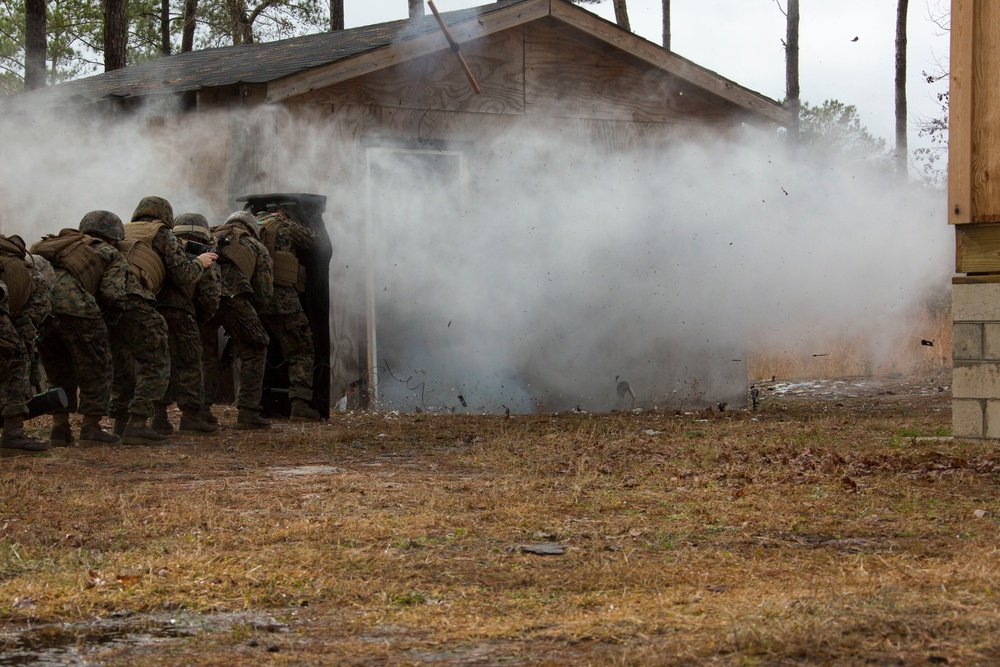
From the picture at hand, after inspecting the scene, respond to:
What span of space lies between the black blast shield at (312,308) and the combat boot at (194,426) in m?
1.15

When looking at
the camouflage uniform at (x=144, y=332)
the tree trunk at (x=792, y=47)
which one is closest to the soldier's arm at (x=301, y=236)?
the camouflage uniform at (x=144, y=332)

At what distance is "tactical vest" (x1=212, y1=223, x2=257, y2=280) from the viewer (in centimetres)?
1060

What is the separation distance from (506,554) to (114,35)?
18.9m

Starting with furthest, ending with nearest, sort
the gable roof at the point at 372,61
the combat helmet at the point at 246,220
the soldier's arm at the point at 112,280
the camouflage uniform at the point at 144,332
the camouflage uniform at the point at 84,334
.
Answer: the gable roof at the point at 372,61, the combat helmet at the point at 246,220, the camouflage uniform at the point at 144,332, the soldier's arm at the point at 112,280, the camouflage uniform at the point at 84,334

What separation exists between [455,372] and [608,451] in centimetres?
407

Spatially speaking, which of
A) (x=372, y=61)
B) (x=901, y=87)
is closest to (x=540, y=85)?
(x=372, y=61)

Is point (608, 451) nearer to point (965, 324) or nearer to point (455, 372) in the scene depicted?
point (965, 324)

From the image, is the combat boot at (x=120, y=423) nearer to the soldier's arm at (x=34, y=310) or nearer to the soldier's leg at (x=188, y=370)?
the soldier's leg at (x=188, y=370)

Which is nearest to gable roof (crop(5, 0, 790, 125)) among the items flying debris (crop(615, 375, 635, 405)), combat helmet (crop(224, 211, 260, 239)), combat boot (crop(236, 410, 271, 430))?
combat helmet (crop(224, 211, 260, 239))

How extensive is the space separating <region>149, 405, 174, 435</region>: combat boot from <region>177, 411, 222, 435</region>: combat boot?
35cm

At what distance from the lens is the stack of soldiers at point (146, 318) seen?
8656 millimetres

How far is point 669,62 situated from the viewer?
13609 mm

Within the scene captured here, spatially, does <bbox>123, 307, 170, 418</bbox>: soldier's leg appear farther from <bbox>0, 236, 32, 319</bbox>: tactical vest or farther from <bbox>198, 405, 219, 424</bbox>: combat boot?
<bbox>0, 236, 32, 319</bbox>: tactical vest

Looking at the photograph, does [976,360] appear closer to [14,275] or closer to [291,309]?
[291,309]
